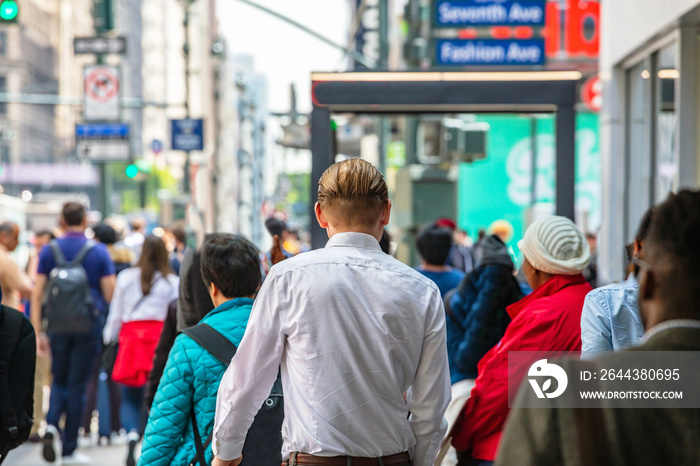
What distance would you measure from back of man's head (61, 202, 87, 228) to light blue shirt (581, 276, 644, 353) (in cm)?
627

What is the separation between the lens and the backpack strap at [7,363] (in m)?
4.65

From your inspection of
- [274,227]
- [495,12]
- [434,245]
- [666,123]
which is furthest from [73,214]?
[495,12]

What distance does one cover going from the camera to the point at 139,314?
8055 mm

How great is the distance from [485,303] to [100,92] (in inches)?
713

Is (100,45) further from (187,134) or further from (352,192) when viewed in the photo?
(352,192)

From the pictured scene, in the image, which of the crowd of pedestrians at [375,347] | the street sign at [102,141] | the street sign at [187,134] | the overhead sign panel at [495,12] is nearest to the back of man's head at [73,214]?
the crowd of pedestrians at [375,347]

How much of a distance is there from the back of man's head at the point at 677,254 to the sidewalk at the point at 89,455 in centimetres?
749

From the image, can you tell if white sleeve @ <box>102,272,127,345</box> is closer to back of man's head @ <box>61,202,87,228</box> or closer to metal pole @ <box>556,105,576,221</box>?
back of man's head @ <box>61,202,87,228</box>

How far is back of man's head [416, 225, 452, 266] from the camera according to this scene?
24.0 feet

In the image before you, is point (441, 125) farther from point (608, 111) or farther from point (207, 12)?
point (207, 12)

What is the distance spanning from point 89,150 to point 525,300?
1856 centimetres

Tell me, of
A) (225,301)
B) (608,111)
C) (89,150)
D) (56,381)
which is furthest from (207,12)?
(225,301)
